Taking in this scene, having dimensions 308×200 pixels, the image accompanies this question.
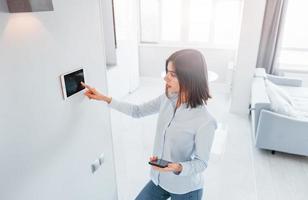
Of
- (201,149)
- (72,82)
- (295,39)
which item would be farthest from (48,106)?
(295,39)

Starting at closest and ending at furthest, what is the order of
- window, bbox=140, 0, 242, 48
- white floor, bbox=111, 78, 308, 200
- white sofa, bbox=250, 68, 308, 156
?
white floor, bbox=111, 78, 308, 200 → white sofa, bbox=250, 68, 308, 156 → window, bbox=140, 0, 242, 48

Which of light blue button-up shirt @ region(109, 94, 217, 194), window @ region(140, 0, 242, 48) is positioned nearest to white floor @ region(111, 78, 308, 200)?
light blue button-up shirt @ region(109, 94, 217, 194)

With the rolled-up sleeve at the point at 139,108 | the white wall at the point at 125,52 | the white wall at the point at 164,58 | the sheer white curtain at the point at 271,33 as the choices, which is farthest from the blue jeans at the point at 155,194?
the white wall at the point at 164,58

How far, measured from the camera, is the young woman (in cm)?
123

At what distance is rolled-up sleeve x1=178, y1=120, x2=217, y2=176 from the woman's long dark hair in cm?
13

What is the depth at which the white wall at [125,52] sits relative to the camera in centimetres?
416

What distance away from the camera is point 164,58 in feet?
17.6

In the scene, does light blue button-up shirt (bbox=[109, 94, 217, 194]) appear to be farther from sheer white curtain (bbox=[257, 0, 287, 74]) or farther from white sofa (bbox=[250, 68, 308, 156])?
sheer white curtain (bbox=[257, 0, 287, 74])

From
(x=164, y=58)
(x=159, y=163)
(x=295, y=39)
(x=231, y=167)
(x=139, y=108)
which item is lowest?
(x=231, y=167)

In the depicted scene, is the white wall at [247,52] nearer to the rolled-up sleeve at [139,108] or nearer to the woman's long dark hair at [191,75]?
the rolled-up sleeve at [139,108]

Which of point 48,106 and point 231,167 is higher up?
point 48,106

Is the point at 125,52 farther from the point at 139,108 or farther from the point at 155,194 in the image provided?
the point at 155,194

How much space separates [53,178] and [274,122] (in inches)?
94.1

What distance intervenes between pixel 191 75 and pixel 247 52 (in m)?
2.81
